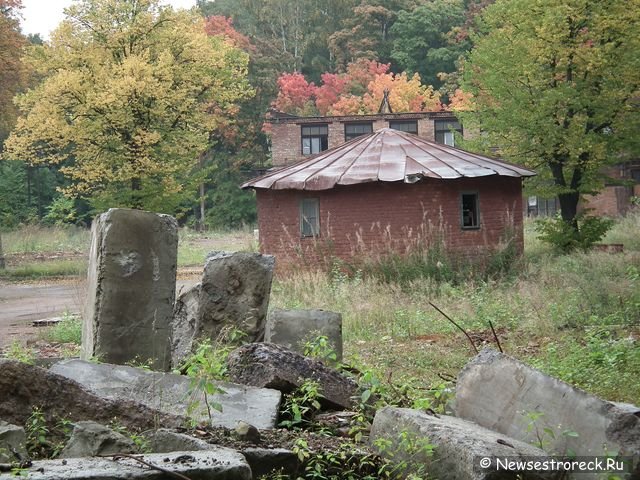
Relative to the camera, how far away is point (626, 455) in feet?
16.6

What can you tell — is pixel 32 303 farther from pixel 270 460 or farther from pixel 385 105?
pixel 385 105

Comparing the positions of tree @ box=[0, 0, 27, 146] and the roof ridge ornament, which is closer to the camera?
tree @ box=[0, 0, 27, 146]

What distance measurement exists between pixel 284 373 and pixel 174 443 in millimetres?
1710

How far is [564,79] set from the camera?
1006 inches

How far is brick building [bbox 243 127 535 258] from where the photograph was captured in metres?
23.1

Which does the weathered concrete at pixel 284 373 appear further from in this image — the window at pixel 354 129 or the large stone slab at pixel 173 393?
the window at pixel 354 129

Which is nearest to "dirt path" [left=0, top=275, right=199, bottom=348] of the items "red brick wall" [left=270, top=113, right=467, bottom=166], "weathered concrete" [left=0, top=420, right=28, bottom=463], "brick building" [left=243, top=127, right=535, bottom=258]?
"brick building" [left=243, top=127, right=535, bottom=258]

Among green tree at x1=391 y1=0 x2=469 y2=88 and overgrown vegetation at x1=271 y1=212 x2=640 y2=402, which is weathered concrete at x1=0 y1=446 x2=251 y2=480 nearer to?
overgrown vegetation at x1=271 y1=212 x2=640 y2=402

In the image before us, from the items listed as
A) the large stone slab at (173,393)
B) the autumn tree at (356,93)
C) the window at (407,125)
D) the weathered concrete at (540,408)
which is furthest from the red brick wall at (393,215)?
the autumn tree at (356,93)

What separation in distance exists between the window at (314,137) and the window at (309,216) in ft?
89.9

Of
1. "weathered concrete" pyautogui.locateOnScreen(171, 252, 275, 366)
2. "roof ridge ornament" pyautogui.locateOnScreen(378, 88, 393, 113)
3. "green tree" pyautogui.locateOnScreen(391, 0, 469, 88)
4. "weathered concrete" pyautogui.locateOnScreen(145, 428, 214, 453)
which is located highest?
"green tree" pyautogui.locateOnScreen(391, 0, 469, 88)

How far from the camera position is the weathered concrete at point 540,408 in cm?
522

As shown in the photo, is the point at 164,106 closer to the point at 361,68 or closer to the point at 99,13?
the point at 99,13

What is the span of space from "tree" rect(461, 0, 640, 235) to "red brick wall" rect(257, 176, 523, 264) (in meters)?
1.83
